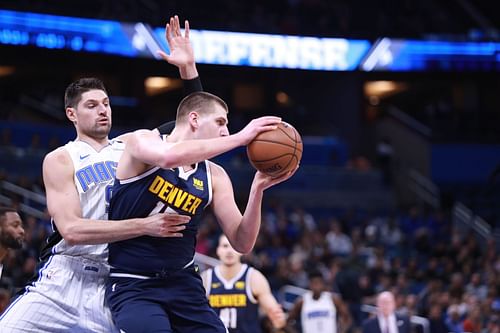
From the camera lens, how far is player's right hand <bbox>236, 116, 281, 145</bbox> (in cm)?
462

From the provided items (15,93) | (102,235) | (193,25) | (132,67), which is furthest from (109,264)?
(132,67)

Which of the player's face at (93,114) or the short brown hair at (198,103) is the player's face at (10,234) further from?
the short brown hair at (198,103)

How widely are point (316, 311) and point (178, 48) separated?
7.43 m

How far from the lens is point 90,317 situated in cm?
526

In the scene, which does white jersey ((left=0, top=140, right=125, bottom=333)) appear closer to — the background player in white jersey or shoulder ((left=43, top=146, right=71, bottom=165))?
shoulder ((left=43, top=146, right=71, bottom=165))

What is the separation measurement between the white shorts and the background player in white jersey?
0.78 m

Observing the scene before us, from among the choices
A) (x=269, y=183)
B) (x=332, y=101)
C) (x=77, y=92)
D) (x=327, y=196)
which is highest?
(x=332, y=101)

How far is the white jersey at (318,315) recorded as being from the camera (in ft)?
41.4

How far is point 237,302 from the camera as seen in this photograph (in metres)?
9.09

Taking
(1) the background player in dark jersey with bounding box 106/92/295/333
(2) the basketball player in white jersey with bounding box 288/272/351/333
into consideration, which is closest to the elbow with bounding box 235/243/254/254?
(1) the background player in dark jersey with bounding box 106/92/295/333

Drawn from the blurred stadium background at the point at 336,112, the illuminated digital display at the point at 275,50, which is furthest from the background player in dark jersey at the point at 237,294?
the illuminated digital display at the point at 275,50

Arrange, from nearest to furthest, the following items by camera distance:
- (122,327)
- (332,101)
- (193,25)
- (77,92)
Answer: (122,327) → (77,92) → (193,25) → (332,101)

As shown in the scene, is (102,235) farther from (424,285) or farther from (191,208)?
(424,285)

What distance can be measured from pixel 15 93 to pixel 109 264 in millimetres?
19653
